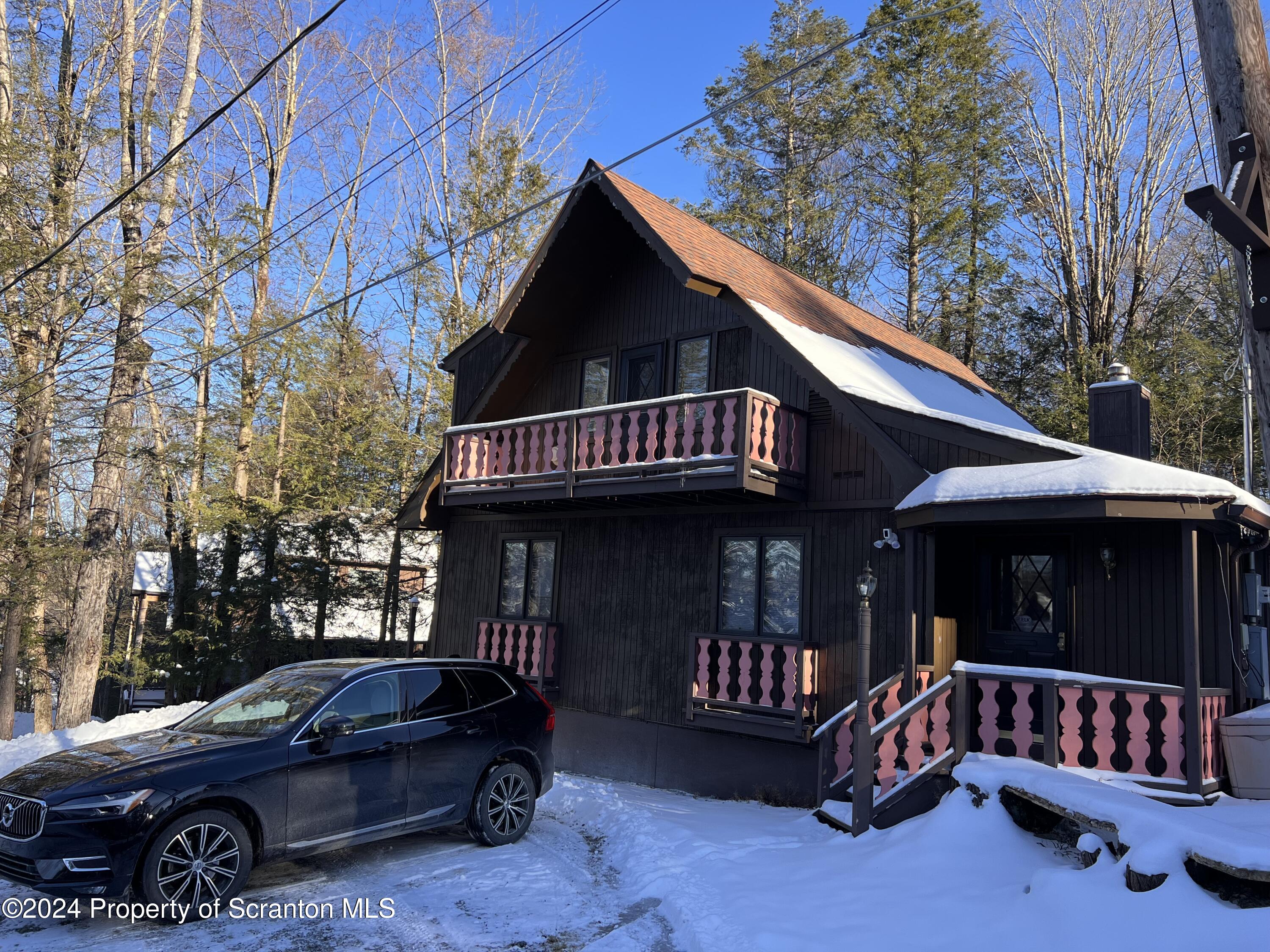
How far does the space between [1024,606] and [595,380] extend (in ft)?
24.6

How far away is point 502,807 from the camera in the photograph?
27.0ft

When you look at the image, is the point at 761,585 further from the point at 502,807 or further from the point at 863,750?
the point at 502,807


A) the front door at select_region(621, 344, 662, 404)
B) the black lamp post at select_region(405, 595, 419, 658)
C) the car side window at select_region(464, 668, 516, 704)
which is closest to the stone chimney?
the front door at select_region(621, 344, 662, 404)

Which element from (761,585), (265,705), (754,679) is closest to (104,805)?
(265,705)

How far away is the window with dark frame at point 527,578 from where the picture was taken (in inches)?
596

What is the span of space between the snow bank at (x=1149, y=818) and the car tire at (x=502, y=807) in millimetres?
3736

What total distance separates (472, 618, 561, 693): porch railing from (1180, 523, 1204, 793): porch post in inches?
336

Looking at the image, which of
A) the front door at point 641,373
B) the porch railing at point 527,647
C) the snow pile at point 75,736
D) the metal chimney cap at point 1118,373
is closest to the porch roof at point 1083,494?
the metal chimney cap at point 1118,373

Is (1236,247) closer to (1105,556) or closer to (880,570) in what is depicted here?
(1105,556)

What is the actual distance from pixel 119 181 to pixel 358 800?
16.4 m

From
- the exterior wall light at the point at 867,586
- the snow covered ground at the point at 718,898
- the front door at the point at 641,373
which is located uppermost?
the front door at the point at 641,373

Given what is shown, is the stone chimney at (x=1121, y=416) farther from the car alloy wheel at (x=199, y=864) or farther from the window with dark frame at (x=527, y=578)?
the car alloy wheel at (x=199, y=864)

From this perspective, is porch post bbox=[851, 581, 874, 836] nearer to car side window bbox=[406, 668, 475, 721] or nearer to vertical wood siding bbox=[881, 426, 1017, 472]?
vertical wood siding bbox=[881, 426, 1017, 472]

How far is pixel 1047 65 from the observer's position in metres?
29.0
